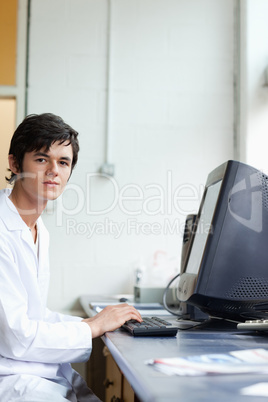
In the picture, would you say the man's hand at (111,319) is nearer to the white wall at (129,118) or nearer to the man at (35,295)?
the man at (35,295)

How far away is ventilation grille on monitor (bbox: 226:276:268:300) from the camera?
134 cm

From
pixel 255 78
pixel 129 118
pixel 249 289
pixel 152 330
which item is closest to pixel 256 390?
pixel 152 330

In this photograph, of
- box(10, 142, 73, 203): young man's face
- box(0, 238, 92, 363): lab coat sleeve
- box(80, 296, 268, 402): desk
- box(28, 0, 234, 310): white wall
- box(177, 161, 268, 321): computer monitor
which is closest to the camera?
box(80, 296, 268, 402): desk

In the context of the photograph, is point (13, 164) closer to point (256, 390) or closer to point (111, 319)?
point (111, 319)

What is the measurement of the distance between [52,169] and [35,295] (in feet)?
1.31

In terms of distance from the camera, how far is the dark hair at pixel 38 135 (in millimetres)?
1522

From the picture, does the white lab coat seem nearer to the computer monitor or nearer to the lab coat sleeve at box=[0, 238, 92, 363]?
the lab coat sleeve at box=[0, 238, 92, 363]

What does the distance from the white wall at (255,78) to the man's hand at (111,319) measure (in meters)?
1.71

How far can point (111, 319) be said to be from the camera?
1321 millimetres

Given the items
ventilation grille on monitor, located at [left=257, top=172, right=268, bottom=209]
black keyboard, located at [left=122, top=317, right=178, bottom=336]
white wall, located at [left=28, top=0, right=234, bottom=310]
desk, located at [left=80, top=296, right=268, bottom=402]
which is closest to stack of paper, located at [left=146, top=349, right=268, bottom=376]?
desk, located at [left=80, top=296, right=268, bottom=402]

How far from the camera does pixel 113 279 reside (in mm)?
2766

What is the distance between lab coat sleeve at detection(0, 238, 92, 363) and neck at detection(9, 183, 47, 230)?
1.00 ft

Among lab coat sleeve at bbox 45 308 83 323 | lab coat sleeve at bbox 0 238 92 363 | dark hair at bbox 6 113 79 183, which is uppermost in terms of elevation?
dark hair at bbox 6 113 79 183

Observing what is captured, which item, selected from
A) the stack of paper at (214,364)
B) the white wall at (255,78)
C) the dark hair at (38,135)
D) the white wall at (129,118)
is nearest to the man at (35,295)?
the dark hair at (38,135)
